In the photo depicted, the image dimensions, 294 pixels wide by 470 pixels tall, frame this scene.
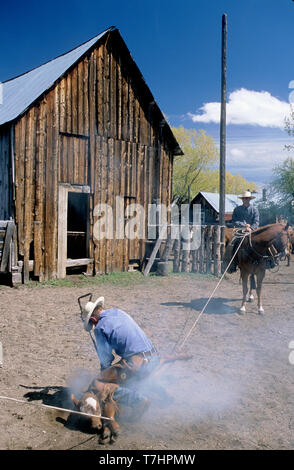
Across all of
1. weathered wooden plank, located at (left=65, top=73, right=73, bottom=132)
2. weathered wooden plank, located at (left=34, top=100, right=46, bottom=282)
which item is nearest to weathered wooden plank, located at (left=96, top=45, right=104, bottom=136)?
weathered wooden plank, located at (left=65, top=73, right=73, bottom=132)

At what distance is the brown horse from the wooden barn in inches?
211

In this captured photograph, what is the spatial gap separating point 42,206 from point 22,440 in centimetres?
851

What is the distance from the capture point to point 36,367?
5523 mm

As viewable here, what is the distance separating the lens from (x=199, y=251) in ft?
46.8

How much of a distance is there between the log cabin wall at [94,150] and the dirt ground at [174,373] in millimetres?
2532

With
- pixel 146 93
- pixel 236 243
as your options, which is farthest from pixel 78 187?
pixel 236 243

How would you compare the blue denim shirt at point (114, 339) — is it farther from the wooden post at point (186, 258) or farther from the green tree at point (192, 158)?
the green tree at point (192, 158)

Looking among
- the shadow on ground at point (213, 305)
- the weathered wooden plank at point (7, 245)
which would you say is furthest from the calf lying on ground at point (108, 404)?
the weathered wooden plank at point (7, 245)

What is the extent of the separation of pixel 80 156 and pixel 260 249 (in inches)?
258

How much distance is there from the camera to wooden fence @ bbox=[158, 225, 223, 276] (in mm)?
13930

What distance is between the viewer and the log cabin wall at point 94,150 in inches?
449

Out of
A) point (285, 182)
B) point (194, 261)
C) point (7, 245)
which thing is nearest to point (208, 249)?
point (194, 261)

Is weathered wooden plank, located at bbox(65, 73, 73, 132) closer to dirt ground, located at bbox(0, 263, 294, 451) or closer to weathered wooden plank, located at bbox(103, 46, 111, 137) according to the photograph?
weathered wooden plank, located at bbox(103, 46, 111, 137)
